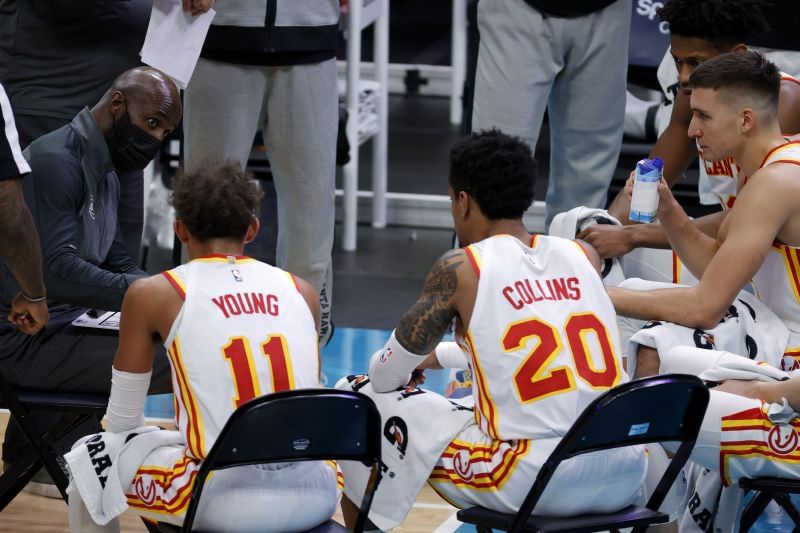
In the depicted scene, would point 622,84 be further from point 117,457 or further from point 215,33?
point 117,457

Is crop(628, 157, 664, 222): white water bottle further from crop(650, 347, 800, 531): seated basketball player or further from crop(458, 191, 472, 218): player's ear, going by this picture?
crop(458, 191, 472, 218): player's ear

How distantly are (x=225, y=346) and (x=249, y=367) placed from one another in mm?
72

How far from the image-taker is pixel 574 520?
3.07m

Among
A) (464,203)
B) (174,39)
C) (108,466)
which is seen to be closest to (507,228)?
(464,203)

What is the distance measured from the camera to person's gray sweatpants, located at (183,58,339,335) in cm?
499

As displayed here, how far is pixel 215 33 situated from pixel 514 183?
2.05 metres

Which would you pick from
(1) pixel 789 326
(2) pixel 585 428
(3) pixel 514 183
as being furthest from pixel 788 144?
(2) pixel 585 428

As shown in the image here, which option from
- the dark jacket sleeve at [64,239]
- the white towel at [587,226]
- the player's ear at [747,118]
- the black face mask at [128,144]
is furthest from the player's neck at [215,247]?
the player's ear at [747,118]

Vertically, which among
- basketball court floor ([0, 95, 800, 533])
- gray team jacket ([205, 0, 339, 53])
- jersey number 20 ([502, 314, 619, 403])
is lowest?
basketball court floor ([0, 95, 800, 533])

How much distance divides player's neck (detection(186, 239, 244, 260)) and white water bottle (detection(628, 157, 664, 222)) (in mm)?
1170

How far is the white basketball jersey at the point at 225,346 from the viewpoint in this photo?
300cm

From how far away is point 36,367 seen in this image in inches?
150

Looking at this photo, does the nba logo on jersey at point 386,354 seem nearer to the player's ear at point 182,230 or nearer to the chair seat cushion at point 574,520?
the chair seat cushion at point 574,520

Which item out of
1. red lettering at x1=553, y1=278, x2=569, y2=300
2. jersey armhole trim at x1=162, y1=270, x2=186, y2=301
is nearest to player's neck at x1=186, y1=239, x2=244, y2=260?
jersey armhole trim at x1=162, y1=270, x2=186, y2=301
